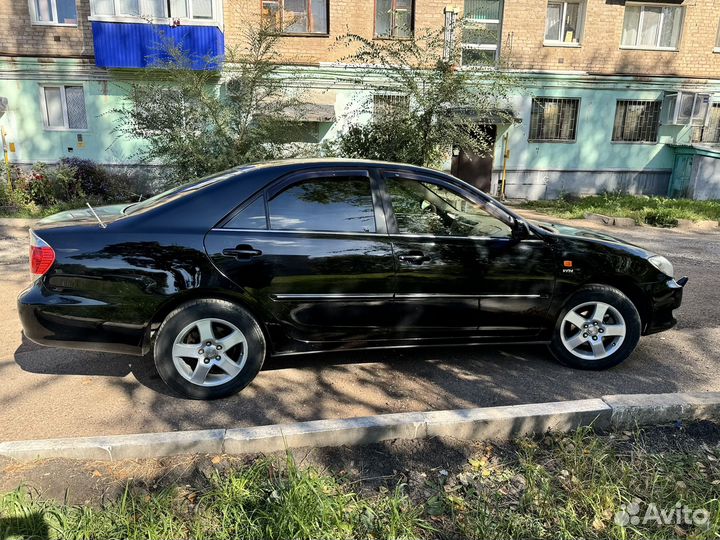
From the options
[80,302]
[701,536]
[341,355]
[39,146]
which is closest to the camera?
[701,536]

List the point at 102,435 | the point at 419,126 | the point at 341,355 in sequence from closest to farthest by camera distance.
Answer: the point at 102,435, the point at 341,355, the point at 419,126

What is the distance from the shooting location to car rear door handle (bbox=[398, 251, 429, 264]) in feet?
12.7

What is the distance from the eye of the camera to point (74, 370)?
13.8 feet

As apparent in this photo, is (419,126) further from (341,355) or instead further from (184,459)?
(184,459)

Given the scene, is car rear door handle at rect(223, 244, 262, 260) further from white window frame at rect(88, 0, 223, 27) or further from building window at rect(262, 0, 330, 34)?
building window at rect(262, 0, 330, 34)

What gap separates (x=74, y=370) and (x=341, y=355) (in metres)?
2.16

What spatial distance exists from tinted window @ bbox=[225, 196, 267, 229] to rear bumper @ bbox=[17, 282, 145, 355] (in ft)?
3.15

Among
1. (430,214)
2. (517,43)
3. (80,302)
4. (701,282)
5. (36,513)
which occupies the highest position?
(517,43)

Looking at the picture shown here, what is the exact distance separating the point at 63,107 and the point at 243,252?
51.1 feet

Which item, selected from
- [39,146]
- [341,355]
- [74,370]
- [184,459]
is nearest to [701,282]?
[341,355]

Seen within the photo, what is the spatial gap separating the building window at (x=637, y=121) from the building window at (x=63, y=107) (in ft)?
57.4

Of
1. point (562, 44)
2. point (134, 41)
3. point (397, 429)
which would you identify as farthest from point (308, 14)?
point (397, 429)

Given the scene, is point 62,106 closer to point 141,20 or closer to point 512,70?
point 141,20

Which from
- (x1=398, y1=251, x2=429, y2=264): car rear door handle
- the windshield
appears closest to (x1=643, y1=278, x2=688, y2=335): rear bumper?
(x1=398, y1=251, x2=429, y2=264): car rear door handle
